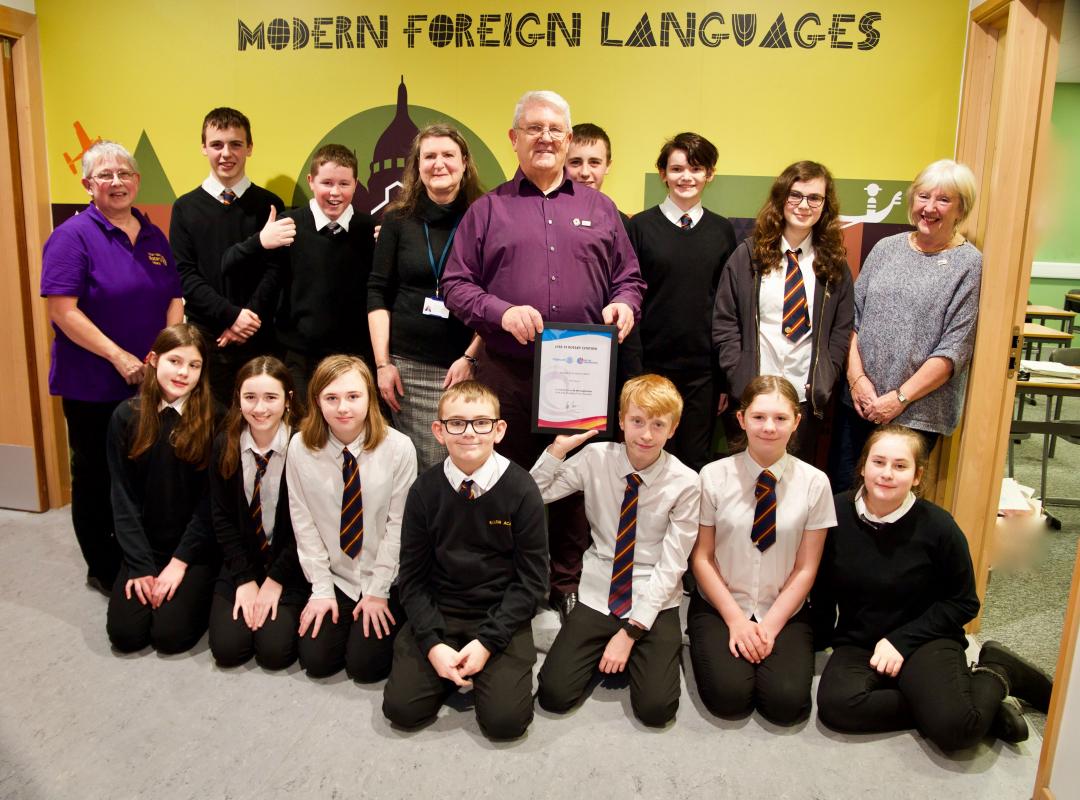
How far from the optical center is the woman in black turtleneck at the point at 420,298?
296cm

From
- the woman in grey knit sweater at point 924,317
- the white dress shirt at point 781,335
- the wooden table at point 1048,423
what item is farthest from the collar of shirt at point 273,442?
the wooden table at point 1048,423

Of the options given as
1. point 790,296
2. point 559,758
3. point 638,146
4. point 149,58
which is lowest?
point 559,758

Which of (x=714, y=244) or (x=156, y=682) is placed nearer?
(x=156, y=682)

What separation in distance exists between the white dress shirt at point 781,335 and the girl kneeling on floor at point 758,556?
0.38 m

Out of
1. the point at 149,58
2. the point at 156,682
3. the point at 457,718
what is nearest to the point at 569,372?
the point at 457,718

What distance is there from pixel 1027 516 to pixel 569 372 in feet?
8.34

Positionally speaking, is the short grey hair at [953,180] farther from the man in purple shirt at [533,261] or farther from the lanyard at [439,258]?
the lanyard at [439,258]

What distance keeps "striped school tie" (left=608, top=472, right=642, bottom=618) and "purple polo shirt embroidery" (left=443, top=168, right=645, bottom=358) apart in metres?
0.61

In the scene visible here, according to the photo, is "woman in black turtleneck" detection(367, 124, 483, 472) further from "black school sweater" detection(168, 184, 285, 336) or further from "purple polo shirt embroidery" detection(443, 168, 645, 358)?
"black school sweater" detection(168, 184, 285, 336)

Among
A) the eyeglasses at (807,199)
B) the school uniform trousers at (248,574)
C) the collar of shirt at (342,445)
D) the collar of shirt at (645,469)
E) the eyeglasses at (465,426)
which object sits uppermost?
the eyeglasses at (807,199)

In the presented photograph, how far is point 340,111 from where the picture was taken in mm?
3691

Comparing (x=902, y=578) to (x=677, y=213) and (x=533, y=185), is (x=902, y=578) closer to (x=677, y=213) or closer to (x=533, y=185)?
(x=677, y=213)

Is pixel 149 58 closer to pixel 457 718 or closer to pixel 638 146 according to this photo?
pixel 638 146

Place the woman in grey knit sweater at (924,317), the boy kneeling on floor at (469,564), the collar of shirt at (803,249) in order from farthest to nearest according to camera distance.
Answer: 1. the collar of shirt at (803,249)
2. the woman in grey knit sweater at (924,317)
3. the boy kneeling on floor at (469,564)
